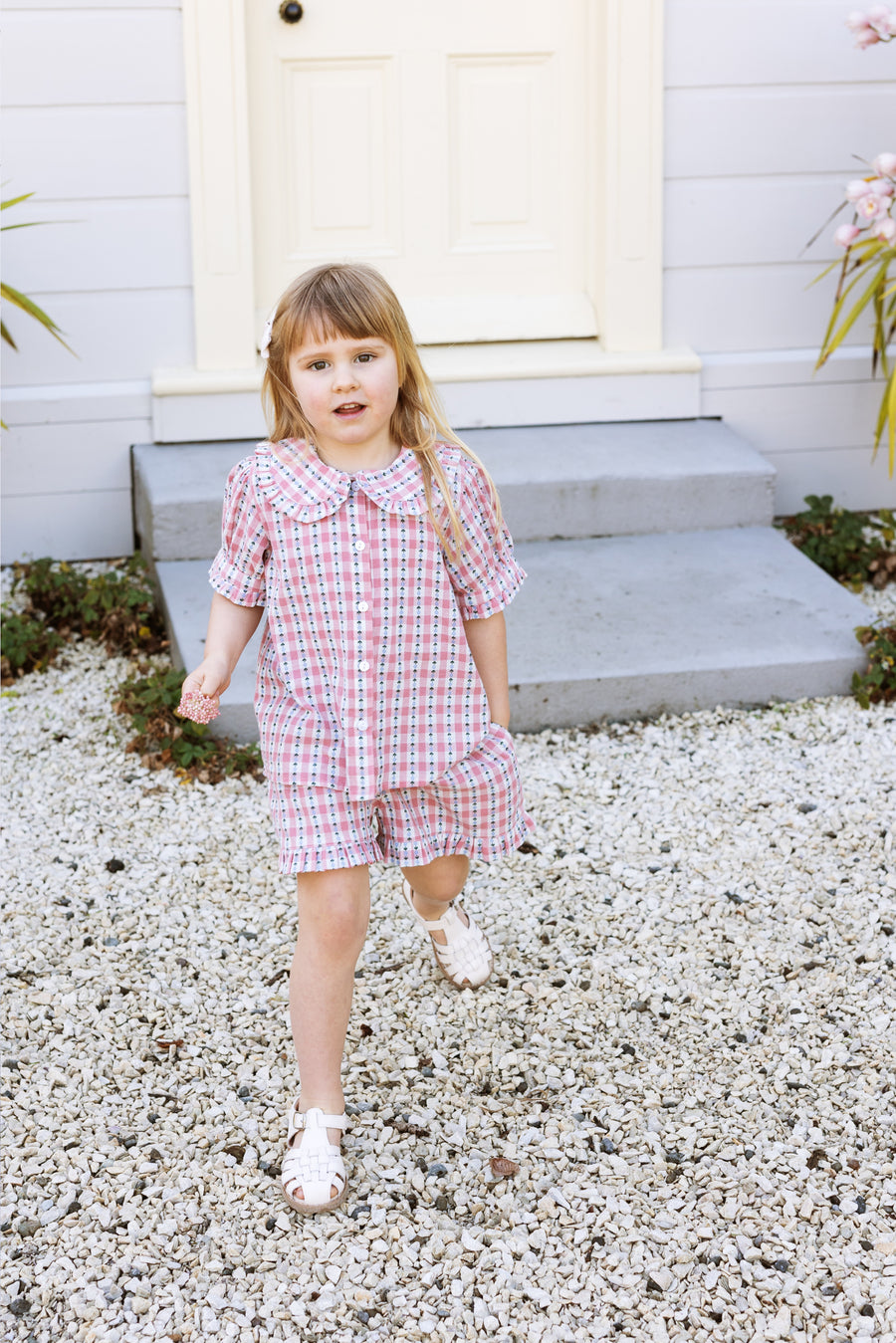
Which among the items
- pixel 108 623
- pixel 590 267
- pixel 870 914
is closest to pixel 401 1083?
pixel 870 914

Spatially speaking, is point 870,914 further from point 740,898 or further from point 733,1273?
point 733,1273

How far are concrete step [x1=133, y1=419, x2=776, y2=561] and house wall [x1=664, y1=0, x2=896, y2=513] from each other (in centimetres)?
37

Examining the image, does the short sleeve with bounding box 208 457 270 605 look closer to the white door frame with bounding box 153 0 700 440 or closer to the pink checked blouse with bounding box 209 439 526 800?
the pink checked blouse with bounding box 209 439 526 800

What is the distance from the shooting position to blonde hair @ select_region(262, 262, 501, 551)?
1.86 metres

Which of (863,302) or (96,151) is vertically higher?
(96,151)

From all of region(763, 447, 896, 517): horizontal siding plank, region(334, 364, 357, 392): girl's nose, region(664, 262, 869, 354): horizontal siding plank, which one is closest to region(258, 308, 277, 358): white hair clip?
region(334, 364, 357, 392): girl's nose

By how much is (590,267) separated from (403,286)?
564 mm

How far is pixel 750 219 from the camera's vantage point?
14.3 feet

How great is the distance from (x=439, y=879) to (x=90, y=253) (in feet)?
8.45

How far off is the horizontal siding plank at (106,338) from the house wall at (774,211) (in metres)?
1.44

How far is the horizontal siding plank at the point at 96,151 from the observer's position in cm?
396

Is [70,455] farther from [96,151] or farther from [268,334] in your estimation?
[268,334]

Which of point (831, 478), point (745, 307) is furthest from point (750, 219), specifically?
point (831, 478)

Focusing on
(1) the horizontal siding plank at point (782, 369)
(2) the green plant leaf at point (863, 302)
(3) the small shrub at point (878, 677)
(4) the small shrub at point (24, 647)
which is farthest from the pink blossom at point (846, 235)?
(4) the small shrub at point (24, 647)
